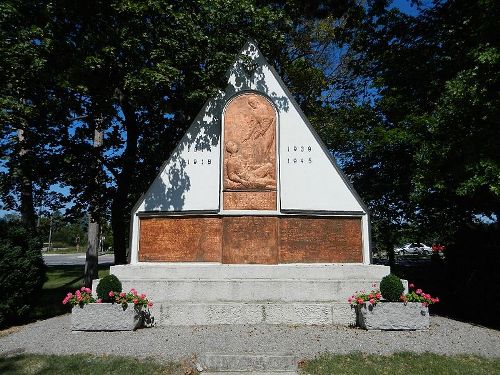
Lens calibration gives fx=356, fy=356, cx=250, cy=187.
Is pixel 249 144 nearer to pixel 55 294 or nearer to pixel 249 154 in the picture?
pixel 249 154

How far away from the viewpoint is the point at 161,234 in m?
11.8

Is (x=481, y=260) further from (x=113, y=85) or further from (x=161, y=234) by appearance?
(x=113, y=85)

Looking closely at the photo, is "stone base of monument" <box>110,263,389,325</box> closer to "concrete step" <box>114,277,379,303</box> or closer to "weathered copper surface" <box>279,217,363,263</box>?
"concrete step" <box>114,277,379,303</box>

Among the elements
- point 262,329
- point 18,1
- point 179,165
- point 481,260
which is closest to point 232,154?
point 179,165

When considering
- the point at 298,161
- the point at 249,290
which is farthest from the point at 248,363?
the point at 298,161

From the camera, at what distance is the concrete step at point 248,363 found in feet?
22.1

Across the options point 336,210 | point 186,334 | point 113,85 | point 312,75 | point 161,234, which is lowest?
point 186,334

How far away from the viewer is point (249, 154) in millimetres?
12031

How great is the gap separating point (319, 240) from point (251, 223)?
229 cm

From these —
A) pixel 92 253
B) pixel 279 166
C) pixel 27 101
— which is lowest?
pixel 92 253

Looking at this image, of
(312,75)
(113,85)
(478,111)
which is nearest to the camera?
(478,111)

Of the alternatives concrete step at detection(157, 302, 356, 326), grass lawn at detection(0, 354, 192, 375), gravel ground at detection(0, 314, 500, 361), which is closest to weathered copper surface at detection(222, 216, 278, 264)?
concrete step at detection(157, 302, 356, 326)

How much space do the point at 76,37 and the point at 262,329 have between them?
1180cm

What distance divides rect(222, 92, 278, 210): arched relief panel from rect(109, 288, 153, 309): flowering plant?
3.72 meters
